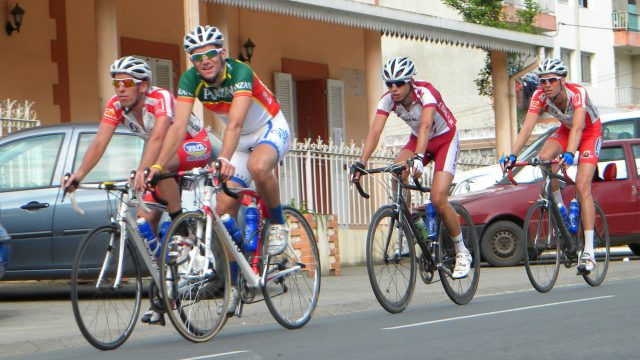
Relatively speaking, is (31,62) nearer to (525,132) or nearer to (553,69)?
(525,132)

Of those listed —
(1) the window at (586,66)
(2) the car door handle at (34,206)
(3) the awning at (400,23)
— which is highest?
(1) the window at (586,66)

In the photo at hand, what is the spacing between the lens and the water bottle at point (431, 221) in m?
10.5

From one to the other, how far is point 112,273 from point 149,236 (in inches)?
20.3

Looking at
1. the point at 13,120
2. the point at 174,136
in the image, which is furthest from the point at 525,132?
the point at 13,120

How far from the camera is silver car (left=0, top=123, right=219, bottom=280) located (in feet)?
39.0

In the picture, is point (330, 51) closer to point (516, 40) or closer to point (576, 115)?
point (516, 40)

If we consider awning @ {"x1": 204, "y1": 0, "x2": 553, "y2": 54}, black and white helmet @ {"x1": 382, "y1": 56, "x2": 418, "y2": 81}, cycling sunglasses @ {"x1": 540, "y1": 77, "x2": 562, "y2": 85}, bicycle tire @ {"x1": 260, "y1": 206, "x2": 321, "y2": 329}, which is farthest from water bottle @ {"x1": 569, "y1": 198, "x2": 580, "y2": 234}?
awning @ {"x1": 204, "y1": 0, "x2": 553, "y2": 54}

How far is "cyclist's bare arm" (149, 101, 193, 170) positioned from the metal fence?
334 inches

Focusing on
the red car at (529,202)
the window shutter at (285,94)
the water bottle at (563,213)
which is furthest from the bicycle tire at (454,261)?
the window shutter at (285,94)

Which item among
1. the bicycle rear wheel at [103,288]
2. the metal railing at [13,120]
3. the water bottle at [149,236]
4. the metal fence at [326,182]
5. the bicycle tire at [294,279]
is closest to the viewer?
the bicycle rear wheel at [103,288]

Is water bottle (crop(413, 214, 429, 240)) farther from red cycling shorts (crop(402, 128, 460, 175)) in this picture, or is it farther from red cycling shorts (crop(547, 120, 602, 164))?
red cycling shorts (crop(547, 120, 602, 164))

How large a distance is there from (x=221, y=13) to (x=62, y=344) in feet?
30.8

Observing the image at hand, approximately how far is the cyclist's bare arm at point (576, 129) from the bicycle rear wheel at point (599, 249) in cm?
90

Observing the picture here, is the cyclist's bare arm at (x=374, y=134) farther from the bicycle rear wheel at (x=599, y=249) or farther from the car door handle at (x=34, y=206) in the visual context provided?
the car door handle at (x=34, y=206)
